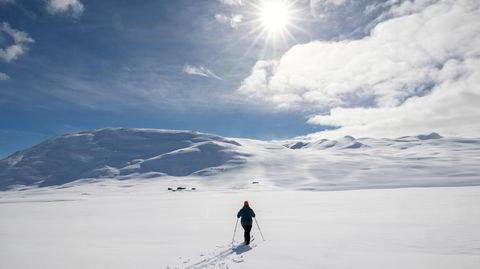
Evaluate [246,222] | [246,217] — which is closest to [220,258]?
[246,222]

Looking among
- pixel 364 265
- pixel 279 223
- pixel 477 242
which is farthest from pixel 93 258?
pixel 477 242

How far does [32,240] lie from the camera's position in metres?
19.4

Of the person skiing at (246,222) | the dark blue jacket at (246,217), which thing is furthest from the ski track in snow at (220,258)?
the dark blue jacket at (246,217)

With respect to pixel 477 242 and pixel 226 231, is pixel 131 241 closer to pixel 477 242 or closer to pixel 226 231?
pixel 226 231

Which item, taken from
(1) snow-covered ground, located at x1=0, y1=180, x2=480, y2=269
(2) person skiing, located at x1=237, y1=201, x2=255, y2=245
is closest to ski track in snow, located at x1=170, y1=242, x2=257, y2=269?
(1) snow-covered ground, located at x1=0, y1=180, x2=480, y2=269

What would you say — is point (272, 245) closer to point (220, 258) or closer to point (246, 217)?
point (246, 217)

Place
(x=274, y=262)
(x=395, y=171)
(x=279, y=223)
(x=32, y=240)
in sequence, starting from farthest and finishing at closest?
1. (x=395, y=171)
2. (x=279, y=223)
3. (x=32, y=240)
4. (x=274, y=262)

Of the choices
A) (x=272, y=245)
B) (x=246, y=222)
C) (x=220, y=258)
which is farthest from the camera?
(x=246, y=222)

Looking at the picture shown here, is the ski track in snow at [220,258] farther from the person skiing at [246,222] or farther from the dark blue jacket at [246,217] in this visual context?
the dark blue jacket at [246,217]

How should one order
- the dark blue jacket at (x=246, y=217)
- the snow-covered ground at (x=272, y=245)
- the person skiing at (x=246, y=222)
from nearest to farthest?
the snow-covered ground at (x=272, y=245) → the person skiing at (x=246, y=222) → the dark blue jacket at (x=246, y=217)

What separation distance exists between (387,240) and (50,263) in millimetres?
14036

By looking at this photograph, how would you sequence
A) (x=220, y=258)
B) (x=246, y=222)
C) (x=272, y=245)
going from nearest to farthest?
1. (x=220, y=258)
2. (x=272, y=245)
3. (x=246, y=222)

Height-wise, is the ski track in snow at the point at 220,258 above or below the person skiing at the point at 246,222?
below

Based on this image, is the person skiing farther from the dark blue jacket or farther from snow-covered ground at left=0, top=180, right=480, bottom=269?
snow-covered ground at left=0, top=180, right=480, bottom=269
